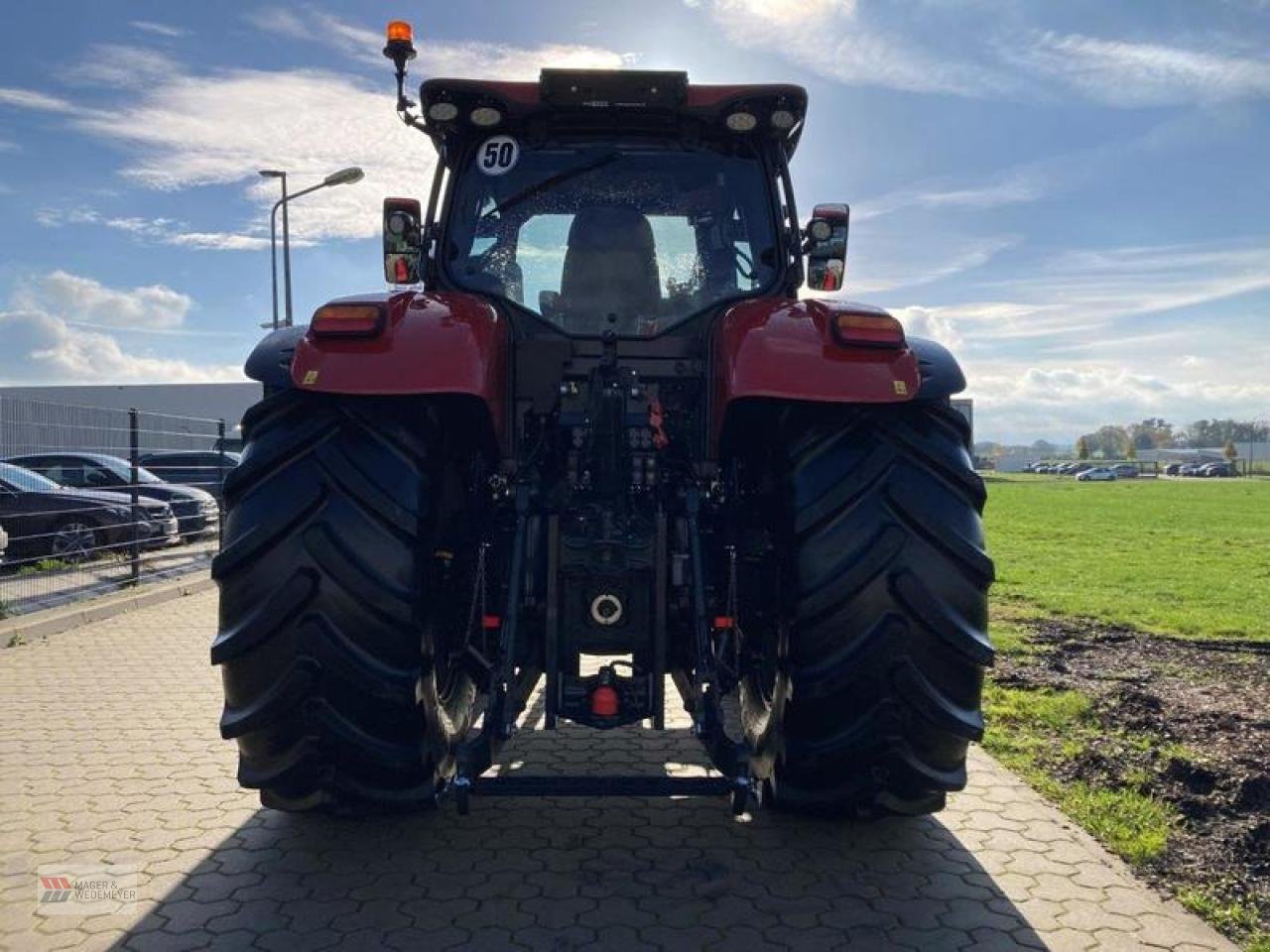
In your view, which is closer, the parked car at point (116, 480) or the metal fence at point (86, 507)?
the metal fence at point (86, 507)

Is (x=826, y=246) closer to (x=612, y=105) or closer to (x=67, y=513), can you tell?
(x=612, y=105)

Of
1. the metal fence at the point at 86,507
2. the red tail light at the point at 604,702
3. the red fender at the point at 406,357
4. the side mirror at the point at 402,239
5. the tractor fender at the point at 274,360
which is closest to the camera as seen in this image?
the red fender at the point at 406,357

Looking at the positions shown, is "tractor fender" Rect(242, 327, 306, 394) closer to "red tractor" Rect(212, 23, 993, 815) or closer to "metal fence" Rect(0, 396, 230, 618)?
"red tractor" Rect(212, 23, 993, 815)

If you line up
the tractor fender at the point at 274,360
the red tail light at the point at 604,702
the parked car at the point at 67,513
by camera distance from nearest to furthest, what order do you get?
the red tail light at the point at 604,702 < the tractor fender at the point at 274,360 < the parked car at the point at 67,513

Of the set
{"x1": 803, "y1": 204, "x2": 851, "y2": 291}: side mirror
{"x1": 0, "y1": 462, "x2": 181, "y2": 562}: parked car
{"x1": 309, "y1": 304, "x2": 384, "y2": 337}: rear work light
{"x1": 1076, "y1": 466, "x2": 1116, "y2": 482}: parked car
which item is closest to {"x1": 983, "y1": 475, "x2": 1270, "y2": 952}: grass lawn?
A: {"x1": 803, "y1": 204, "x2": 851, "y2": 291}: side mirror

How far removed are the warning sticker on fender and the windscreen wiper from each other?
12cm

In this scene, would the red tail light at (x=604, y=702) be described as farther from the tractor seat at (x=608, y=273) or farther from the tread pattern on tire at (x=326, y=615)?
the tractor seat at (x=608, y=273)

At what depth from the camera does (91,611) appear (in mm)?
10062

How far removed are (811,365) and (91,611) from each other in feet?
29.4

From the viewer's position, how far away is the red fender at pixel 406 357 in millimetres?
3367

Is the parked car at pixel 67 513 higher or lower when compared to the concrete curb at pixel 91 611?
higher

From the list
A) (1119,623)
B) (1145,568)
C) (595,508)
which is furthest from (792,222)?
(1145,568)

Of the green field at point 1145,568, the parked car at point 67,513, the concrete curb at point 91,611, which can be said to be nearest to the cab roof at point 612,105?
the concrete curb at point 91,611

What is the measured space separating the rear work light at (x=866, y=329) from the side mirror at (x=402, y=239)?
202 cm
